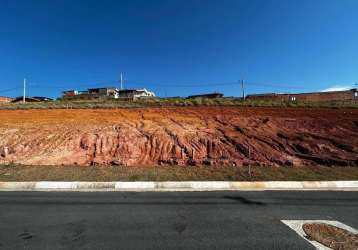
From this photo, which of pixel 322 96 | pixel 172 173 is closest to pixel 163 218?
pixel 172 173

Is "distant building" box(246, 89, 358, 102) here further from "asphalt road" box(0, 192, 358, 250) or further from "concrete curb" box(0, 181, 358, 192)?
"asphalt road" box(0, 192, 358, 250)

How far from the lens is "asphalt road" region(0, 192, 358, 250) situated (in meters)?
5.25

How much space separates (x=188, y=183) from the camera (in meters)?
10.2

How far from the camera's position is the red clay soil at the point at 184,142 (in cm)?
1454

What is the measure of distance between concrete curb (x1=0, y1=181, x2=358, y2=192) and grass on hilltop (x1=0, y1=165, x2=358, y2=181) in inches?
22.8

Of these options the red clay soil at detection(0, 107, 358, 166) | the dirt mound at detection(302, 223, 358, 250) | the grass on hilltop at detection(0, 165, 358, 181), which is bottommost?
the dirt mound at detection(302, 223, 358, 250)

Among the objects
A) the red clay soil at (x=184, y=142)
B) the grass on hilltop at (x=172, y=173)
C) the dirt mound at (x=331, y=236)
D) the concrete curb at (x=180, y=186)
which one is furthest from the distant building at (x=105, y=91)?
the dirt mound at (x=331, y=236)

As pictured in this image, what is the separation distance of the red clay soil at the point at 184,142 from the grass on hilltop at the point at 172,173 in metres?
1.26

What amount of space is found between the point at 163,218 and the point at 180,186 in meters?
3.55

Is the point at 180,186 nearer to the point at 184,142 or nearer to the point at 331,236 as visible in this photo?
the point at 331,236

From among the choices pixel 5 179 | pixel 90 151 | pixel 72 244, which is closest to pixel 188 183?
pixel 72 244

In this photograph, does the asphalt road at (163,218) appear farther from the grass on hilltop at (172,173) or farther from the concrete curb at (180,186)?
the grass on hilltop at (172,173)

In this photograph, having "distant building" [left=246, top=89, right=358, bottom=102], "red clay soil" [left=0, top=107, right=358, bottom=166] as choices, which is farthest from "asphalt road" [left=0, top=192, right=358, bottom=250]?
"distant building" [left=246, top=89, right=358, bottom=102]

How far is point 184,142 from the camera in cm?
1623
